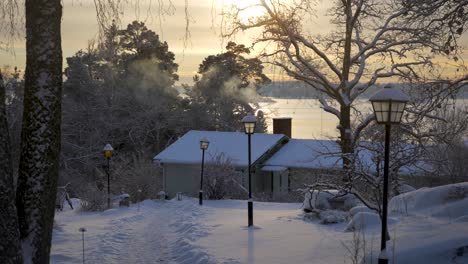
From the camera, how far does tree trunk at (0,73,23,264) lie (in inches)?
211

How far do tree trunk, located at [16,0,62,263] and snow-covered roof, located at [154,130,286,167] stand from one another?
75.3ft

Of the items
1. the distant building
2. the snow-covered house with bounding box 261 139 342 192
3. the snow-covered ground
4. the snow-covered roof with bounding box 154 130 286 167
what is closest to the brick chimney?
the distant building

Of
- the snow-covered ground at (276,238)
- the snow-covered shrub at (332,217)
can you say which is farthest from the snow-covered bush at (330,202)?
the snow-covered shrub at (332,217)

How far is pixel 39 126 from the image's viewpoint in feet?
20.7

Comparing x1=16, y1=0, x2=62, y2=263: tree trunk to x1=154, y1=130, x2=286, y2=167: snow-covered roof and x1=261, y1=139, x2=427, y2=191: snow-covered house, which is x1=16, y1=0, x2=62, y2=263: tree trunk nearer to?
x1=261, y1=139, x2=427, y2=191: snow-covered house

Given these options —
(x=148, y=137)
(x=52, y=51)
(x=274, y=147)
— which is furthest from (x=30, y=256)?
(x=148, y=137)

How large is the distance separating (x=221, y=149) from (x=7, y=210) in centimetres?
2756

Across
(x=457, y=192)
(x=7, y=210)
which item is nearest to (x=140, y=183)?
(x=457, y=192)

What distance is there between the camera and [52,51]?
6.30 metres

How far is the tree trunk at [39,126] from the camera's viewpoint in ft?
20.4

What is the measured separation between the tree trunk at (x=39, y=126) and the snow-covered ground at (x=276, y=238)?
433cm

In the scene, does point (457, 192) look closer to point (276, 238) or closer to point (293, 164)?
point (276, 238)

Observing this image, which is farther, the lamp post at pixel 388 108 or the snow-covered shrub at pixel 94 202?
the snow-covered shrub at pixel 94 202

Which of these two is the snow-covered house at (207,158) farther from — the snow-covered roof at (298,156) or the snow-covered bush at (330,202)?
the snow-covered bush at (330,202)
